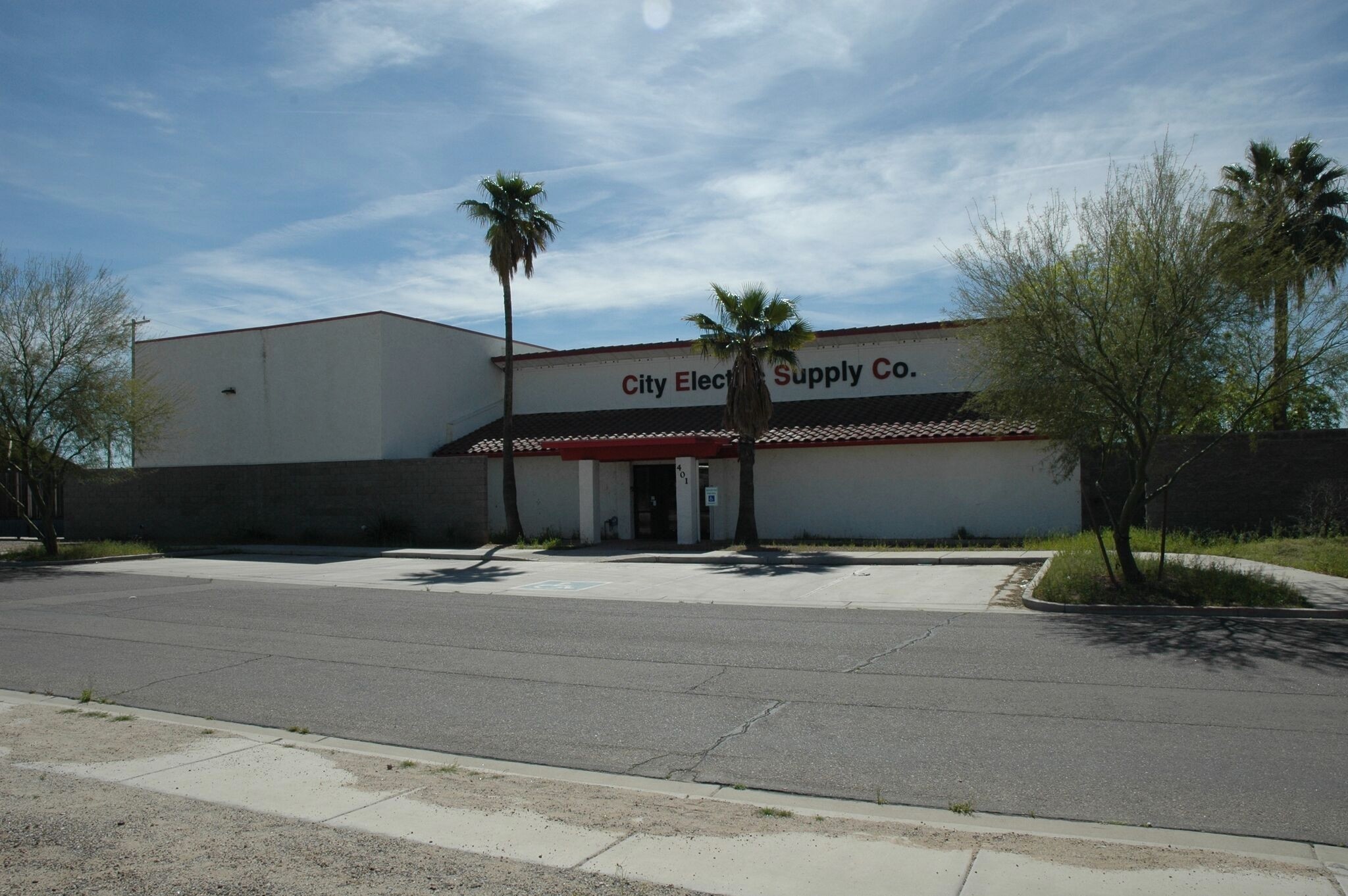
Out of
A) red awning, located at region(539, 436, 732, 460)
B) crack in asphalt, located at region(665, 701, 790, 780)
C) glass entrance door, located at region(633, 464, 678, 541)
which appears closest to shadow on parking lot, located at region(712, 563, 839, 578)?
red awning, located at region(539, 436, 732, 460)

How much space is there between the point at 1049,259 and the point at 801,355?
15981mm

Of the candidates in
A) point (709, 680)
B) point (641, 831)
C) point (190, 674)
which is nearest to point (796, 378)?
point (709, 680)

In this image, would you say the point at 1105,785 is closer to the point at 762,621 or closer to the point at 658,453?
the point at 762,621

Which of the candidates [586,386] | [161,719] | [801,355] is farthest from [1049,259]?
[586,386]

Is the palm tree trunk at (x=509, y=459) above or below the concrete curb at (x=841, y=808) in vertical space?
above

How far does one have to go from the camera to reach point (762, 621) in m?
14.0

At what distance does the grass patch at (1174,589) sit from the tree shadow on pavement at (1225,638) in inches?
30.0

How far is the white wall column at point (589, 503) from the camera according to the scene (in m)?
28.3

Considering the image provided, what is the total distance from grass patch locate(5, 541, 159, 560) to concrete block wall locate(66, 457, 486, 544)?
2089 millimetres

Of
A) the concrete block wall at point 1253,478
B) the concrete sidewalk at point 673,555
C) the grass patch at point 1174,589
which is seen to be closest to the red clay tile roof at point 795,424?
the concrete block wall at point 1253,478

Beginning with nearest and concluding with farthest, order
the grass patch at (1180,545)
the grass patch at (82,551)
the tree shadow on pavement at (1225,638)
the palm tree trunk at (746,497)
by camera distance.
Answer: the tree shadow on pavement at (1225,638)
the grass patch at (1180,545)
the palm tree trunk at (746,497)
the grass patch at (82,551)

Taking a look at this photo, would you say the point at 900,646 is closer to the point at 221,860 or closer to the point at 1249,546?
the point at 221,860

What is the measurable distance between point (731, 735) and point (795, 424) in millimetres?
21436

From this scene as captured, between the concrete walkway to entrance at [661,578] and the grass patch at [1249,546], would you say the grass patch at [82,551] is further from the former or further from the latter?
the grass patch at [1249,546]
